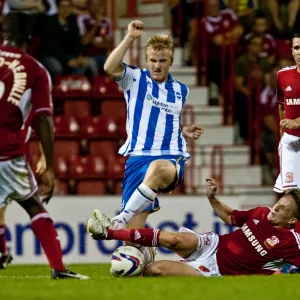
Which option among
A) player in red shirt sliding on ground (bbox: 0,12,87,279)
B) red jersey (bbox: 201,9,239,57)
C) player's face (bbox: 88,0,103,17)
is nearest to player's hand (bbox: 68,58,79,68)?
player's face (bbox: 88,0,103,17)

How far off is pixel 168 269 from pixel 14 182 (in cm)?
152

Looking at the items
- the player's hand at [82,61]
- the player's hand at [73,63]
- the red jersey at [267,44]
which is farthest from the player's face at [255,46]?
the player's hand at [73,63]

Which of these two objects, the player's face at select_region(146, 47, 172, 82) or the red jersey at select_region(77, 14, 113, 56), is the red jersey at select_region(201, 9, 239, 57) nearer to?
the red jersey at select_region(77, 14, 113, 56)

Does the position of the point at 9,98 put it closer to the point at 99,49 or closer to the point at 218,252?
the point at 218,252

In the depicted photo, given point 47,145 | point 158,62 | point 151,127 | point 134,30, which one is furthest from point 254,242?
point 47,145

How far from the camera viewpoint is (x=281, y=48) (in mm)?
16875

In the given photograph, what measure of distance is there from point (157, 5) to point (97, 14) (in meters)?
1.35

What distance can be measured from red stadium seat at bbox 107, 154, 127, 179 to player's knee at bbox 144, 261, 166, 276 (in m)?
5.44

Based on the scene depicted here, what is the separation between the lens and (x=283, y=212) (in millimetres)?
8789

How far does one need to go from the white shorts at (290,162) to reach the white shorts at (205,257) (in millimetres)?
1409

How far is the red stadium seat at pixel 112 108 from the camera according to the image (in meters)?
15.0

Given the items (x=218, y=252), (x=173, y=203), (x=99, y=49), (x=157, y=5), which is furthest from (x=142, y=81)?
(x=157, y=5)

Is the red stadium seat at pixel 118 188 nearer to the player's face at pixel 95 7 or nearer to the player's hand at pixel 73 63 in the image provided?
the player's hand at pixel 73 63

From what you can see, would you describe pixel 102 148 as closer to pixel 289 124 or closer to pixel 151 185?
pixel 289 124
